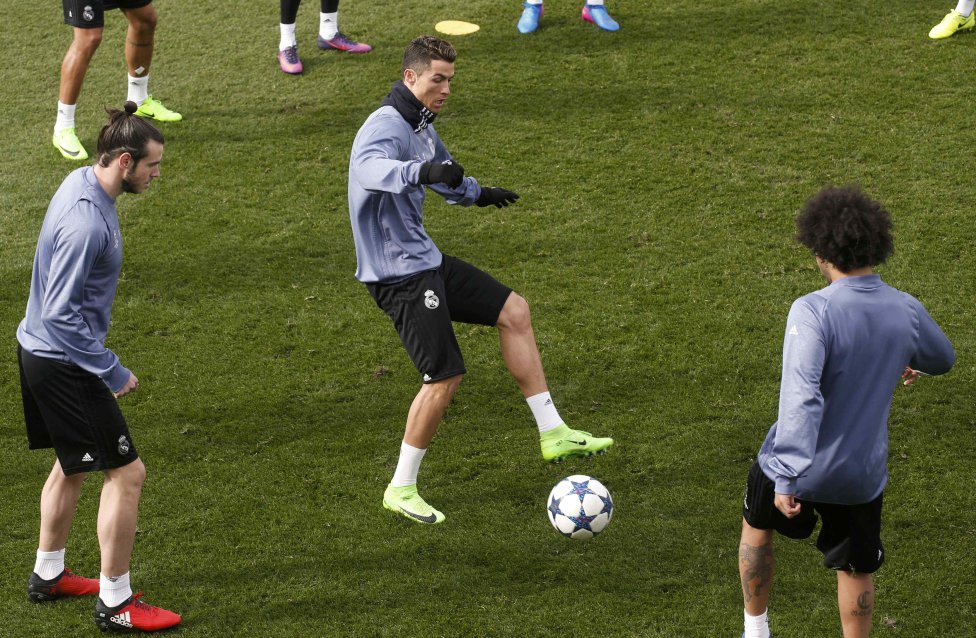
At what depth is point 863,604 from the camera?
429 cm

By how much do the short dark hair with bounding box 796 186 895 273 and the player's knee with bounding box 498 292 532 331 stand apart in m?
1.99

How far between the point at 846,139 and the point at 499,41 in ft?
11.1

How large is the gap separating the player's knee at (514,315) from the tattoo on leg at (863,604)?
2.16 m

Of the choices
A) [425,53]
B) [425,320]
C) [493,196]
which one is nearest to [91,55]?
[493,196]

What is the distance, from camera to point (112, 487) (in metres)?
4.79

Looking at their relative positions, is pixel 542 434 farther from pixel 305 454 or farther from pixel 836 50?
pixel 836 50

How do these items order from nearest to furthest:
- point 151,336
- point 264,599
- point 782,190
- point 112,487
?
point 112,487, point 264,599, point 151,336, point 782,190

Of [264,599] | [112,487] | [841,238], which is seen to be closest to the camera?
[841,238]

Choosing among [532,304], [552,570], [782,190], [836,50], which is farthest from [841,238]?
[836,50]

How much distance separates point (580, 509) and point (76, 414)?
2.22 meters

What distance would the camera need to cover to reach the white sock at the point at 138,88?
9648 mm

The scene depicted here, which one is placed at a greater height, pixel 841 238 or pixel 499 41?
pixel 841 238

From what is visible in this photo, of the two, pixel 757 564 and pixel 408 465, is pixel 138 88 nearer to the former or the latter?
pixel 408 465

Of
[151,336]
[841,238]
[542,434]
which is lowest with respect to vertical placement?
[151,336]
